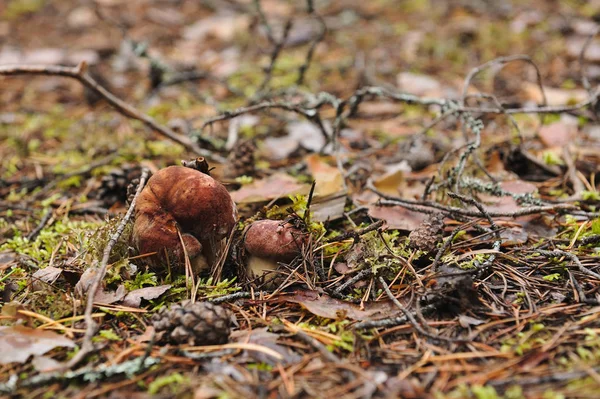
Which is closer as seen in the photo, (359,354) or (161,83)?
(359,354)

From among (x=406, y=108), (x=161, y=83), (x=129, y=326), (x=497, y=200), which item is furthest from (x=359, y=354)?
(x=161, y=83)

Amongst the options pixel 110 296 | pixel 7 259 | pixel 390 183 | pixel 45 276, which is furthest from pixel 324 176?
pixel 7 259

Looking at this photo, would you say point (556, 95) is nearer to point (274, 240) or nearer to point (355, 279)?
point (355, 279)

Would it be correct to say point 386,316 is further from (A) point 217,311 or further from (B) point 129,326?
(B) point 129,326

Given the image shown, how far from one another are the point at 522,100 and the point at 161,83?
11.5ft

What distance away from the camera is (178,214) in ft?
6.46

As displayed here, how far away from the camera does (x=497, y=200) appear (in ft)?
8.91

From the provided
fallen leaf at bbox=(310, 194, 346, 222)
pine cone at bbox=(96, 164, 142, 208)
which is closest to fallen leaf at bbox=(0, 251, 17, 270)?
pine cone at bbox=(96, 164, 142, 208)

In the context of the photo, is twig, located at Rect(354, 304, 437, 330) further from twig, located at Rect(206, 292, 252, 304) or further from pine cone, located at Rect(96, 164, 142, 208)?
pine cone, located at Rect(96, 164, 142, 208)

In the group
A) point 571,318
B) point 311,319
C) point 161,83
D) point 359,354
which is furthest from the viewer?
point 161,83

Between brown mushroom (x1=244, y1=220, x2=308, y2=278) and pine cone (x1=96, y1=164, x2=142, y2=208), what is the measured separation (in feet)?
4.13

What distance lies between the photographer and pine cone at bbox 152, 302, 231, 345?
170cm

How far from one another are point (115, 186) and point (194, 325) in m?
1.65

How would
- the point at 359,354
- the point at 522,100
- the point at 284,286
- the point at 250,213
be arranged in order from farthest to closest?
the point at 522,100 → the point at 250,213 → the point at 284,286 → the point at 359,354
